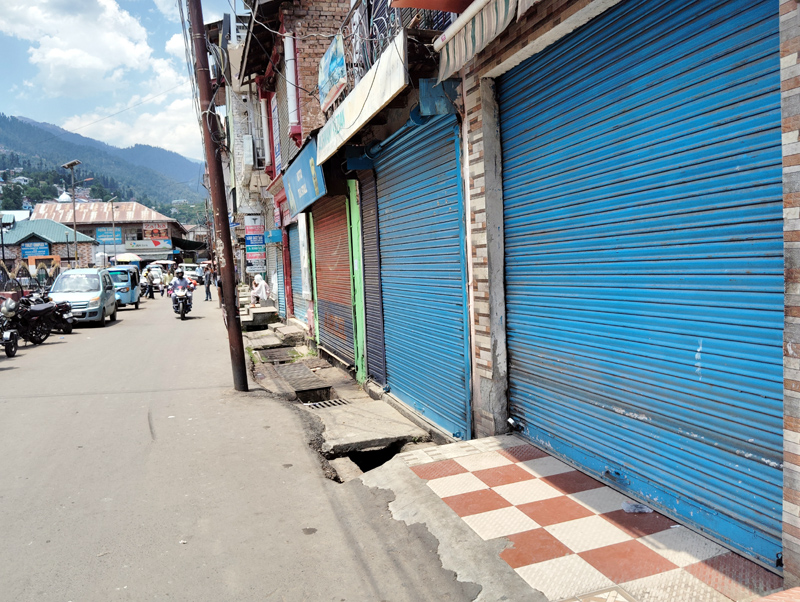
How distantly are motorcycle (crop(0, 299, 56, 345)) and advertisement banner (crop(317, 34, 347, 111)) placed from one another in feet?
32.1

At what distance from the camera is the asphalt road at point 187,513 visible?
337 centimetres

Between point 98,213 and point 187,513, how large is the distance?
3018 inches

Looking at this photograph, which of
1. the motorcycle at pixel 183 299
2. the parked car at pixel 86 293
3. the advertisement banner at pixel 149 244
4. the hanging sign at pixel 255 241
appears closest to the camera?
the parked car at pixel 86 293

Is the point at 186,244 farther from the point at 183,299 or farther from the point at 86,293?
the point at 86,293

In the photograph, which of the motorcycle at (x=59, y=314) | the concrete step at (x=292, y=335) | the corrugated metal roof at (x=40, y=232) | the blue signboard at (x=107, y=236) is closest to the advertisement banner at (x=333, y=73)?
the concrete step at (x=292, y=335)

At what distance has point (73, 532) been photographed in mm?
4141

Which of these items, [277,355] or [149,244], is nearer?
[277,355]

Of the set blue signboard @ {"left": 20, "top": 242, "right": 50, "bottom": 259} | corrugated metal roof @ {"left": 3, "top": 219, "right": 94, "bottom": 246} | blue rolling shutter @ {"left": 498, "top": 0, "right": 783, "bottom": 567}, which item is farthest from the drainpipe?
blue signboard @ {"left": 20, "top": 242, "right": 50, "bottom": 259}

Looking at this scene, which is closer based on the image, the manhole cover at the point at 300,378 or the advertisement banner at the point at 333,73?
the advertisement banner at the point at 333,73

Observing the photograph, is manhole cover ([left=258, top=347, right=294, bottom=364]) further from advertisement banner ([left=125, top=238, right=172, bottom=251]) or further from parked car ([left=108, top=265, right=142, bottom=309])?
advertisement banner ([left=125, top=238, right=172, bottom=251])

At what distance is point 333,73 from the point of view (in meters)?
8.54

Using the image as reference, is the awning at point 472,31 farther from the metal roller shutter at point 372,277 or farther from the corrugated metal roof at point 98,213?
the corrugated metal roof at point 98,213

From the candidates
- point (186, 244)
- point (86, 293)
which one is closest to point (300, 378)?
point (86, 293)

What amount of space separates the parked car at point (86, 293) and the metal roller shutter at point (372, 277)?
14.1m
